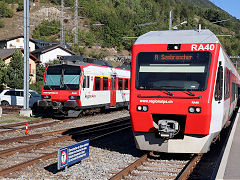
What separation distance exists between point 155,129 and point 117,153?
6.33 feet

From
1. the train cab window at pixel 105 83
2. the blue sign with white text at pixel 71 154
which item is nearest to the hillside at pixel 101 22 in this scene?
the train cab window at pixel 105 83

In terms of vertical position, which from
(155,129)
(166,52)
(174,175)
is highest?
(166,52)

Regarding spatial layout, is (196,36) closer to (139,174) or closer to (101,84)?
(139,174)

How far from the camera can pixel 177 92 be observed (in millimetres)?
9062

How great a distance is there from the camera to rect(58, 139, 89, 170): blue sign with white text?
804 centimetres

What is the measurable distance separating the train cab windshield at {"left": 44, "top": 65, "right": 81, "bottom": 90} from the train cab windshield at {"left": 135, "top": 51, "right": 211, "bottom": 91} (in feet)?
34.9

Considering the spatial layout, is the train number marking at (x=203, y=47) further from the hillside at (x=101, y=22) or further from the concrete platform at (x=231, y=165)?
the hillside at (x=101, y=22)

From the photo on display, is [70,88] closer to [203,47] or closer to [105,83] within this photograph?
[105,83]

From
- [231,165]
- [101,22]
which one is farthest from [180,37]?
[101,22]

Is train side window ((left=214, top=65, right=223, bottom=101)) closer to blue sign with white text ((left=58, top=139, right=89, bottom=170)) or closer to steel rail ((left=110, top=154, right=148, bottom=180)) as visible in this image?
steel rail ((left=110, top=154, right=148, bottom=180))

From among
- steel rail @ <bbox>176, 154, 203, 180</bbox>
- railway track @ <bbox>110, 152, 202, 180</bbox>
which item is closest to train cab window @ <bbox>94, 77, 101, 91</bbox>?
railway track @ <bbox>110, 152, 202, 180</bbox>

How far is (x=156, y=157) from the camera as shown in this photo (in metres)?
10.2

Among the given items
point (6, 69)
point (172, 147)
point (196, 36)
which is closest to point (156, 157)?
point (172, 147)

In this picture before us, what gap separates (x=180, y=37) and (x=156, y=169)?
349cm
